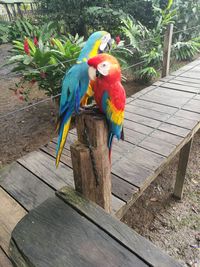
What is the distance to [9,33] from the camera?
723cm

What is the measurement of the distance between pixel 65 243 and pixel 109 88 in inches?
26.0

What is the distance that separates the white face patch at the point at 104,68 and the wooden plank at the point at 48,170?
0.99 metres

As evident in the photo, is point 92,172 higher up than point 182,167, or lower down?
higher up

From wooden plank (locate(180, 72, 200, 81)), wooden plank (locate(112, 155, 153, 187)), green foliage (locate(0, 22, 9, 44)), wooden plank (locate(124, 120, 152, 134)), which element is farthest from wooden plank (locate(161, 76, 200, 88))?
green foliage (locate(0, 22, 9, 44))

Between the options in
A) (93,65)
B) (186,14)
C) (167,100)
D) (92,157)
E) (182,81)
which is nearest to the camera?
(93,65)

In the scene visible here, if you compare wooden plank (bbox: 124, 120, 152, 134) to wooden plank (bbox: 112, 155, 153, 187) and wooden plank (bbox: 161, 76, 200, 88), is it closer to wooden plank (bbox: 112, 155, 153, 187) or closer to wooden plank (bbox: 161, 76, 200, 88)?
wooden plank (bbox: 112, 155, 153, 187)

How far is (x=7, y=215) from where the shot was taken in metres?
1.50

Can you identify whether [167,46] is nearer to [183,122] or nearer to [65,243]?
[183,122]

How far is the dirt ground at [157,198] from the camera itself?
2.13 metres

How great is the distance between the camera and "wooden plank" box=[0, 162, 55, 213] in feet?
5.20

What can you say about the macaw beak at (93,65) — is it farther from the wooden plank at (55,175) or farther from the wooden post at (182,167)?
the wooden post at (182,167)

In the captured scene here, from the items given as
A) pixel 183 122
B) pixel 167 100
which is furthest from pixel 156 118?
pixel 167 100

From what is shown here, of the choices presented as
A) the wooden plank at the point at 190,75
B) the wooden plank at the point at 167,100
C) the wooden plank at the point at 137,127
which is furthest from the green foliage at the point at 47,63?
the wooden plank at the point at 190,75

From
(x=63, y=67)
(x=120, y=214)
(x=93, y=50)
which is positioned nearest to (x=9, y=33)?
(x=63, y=67)
